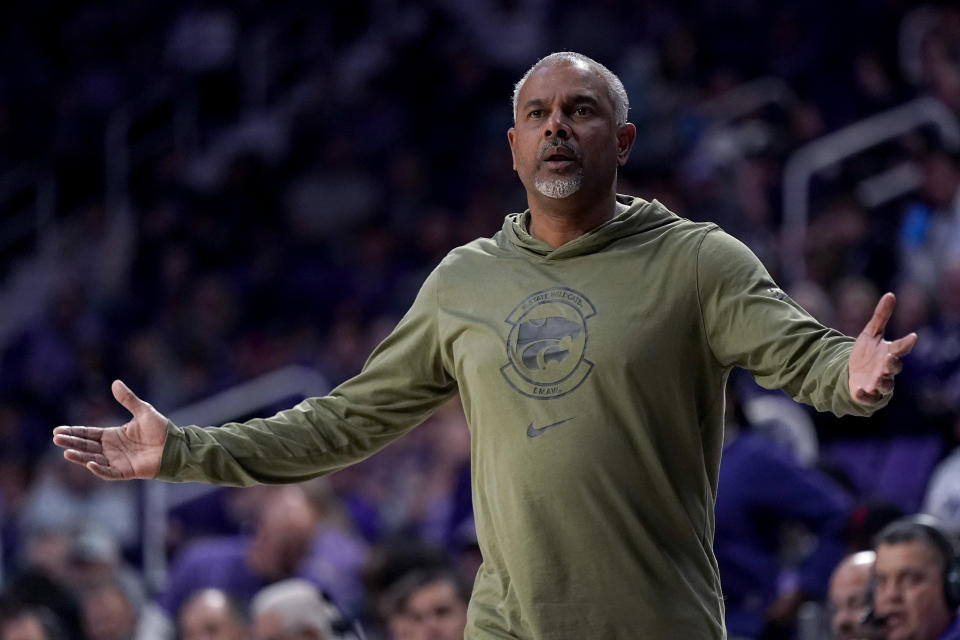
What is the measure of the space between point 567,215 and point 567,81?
0.30 metres

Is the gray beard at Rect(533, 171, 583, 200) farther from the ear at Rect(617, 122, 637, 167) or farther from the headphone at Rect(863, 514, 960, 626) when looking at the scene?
the headphone at Rect(863, 514, 960, 626)

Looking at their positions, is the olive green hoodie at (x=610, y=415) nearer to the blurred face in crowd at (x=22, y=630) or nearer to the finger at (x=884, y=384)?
the finger at (x=884, y=384)

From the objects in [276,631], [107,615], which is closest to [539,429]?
[276,631]

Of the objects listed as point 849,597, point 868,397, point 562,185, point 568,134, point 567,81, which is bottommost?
point 849,597

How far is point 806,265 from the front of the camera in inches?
345

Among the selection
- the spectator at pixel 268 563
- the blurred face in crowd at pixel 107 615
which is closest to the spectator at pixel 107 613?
the blurred face in crowd at pixel 107 615

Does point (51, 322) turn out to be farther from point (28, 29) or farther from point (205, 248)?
point (28, 29)

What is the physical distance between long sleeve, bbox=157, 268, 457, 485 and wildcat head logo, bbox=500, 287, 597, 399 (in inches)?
11.5

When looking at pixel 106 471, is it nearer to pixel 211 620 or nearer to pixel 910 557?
pixel 910 557

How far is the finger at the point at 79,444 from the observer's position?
375cm

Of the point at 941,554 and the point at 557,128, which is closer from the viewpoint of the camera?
the point at 557,128

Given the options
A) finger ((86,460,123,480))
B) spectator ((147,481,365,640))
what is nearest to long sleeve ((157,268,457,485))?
finger ((86,460,123,480))

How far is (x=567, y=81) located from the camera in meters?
3.77

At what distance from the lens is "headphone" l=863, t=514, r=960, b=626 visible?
5035 mm
